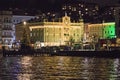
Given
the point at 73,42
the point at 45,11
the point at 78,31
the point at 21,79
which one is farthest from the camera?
the point at 45,11

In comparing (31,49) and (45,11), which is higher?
(45,11)

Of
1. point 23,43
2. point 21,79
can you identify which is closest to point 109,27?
point 23,43

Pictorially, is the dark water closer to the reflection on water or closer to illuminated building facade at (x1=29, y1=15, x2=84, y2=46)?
Answer: the reflection on water

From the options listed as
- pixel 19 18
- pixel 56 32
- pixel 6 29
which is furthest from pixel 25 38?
pixel 19 18

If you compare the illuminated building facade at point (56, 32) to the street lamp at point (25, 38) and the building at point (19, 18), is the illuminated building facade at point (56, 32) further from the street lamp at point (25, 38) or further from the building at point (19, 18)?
the building at point (19, 18)

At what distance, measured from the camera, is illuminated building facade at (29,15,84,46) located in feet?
542

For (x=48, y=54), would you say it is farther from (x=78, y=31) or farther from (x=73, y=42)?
(x=78, y=31)

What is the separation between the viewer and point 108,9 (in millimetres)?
197875

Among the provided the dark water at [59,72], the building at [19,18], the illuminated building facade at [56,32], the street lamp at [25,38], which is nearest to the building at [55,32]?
the illuminated building facade at [56,32]

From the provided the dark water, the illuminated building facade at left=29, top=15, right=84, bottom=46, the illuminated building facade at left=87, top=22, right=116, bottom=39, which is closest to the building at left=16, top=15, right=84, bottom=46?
the illuminated building facade at left=29, top=15, right=84, bottom=46

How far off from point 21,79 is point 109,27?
128 meters

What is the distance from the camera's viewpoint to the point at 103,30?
17488 cm

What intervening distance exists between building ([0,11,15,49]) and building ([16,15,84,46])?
767 centimetres

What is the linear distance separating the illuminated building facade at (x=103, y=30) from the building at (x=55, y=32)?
20.8ft
